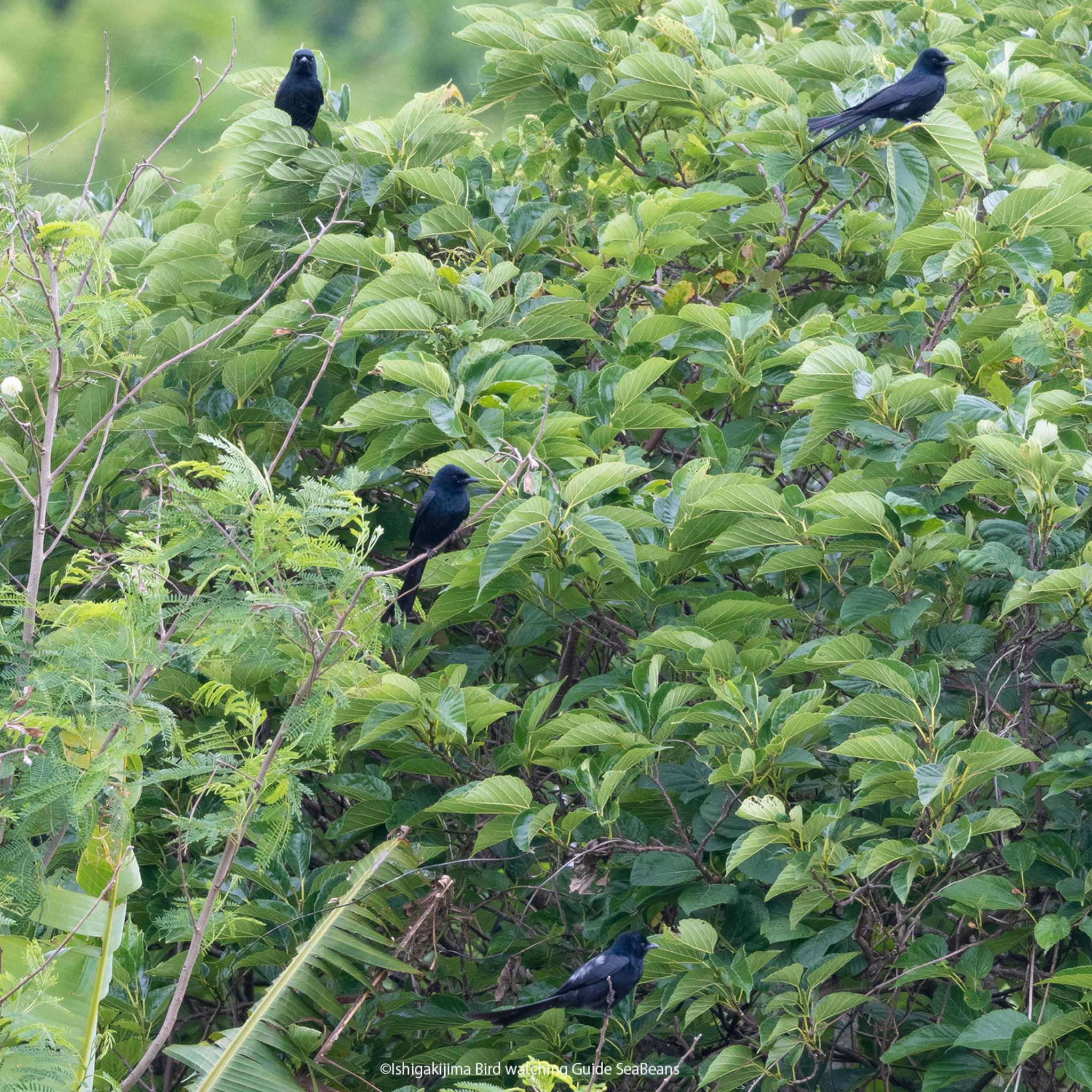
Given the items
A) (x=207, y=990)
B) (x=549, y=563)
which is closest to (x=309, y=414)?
(x=549, y=563)

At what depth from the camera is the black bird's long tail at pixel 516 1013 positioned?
2.55 metres

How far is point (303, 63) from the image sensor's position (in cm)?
408

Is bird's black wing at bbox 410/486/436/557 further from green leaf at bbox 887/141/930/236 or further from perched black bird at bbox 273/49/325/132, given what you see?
perched black bird at bbox 273/49/325/132

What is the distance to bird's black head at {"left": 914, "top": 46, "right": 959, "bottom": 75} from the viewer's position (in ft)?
10.8

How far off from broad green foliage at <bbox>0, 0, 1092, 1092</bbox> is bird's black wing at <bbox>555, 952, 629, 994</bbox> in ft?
0.27

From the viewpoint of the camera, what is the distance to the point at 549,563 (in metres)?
2.58

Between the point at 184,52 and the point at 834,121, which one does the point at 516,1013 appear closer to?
the point at 834,121

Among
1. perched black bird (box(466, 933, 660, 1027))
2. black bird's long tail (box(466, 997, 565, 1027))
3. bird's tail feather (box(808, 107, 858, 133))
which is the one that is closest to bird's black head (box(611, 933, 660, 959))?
perched black bird (box(466, 933, 660, 1027))

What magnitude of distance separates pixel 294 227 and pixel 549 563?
162 centimetres

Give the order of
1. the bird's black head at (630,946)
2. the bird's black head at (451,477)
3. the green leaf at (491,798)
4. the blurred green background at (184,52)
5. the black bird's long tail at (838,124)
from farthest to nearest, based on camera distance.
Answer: the blurred green background at (184,52) → the black bird's long tail at (838,124) → the bird's black head at (451,477) → the bird's black head at (630,946) → the green leaf at (491,798)

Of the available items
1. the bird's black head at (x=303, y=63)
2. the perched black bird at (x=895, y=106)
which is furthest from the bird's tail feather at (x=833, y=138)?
the bird's black head at (x=303, y=63)

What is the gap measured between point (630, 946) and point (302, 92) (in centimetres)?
288

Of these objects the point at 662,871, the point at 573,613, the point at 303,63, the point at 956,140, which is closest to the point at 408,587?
the point at 573,613

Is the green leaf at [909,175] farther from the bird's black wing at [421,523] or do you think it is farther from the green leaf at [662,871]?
the green leaf at [662,871]
